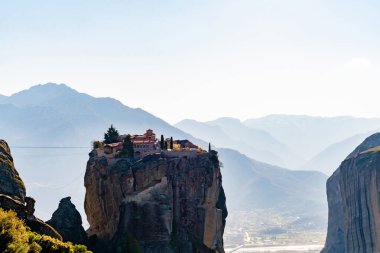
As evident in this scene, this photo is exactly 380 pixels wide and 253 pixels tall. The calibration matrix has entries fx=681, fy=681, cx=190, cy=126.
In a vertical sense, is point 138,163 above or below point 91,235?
above

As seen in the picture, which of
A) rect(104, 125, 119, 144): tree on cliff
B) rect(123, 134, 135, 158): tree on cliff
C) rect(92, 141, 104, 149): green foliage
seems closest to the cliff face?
rect(123, 134, 135, 158): tree on cliff

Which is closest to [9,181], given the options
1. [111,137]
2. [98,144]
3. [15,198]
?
[15,198]

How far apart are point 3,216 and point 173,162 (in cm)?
4646

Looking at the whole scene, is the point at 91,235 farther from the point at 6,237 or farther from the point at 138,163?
the point at 6,237

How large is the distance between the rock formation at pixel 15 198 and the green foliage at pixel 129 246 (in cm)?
1291

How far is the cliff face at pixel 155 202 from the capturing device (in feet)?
313

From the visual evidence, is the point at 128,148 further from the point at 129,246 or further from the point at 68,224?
the point at 129,246

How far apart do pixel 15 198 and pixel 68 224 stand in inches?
500

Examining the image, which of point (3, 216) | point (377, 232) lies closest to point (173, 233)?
point (3, 216)

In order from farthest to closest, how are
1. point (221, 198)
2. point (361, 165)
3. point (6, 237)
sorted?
point (361, 165) → point (221, 198) → point (6, 237)

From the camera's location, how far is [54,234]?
3125 inches

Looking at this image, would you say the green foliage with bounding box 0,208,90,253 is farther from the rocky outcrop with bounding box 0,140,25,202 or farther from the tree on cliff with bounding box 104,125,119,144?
the tree on cliff with bounding box 104,125,119,144

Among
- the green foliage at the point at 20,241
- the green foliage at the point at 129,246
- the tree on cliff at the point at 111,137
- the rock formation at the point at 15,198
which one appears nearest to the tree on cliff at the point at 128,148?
the tree on cliff at the point at 111,137

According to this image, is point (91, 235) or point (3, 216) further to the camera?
point (91, 235)
